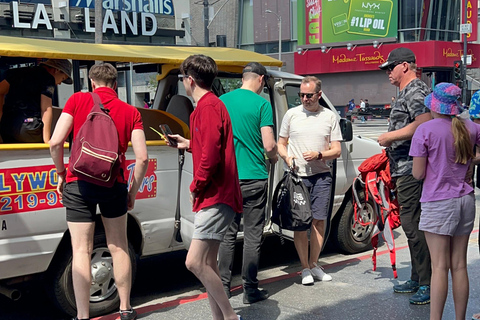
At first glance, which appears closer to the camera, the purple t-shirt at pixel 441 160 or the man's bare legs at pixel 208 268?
the man's bare legs at pixel 208 268

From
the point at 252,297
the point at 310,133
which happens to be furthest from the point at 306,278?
the point at 310,133

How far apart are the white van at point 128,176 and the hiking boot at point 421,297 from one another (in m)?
1.33

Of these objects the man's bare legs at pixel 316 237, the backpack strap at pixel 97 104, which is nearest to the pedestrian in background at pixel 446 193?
the man's bare legs at pixel 316 237

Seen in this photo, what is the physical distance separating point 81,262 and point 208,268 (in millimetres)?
933

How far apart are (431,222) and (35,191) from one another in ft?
9.26

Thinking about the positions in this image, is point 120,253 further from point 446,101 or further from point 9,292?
point 446,101

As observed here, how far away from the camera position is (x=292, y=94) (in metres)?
6.36

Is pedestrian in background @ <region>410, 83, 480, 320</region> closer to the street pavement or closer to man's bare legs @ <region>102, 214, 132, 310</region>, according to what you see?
the street pavement

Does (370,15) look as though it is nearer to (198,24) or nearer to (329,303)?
(198,24)

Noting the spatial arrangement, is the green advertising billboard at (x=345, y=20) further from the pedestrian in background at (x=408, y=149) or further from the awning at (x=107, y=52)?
the pedestrian in background at (x=408, y=149)

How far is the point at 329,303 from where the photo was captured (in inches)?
206

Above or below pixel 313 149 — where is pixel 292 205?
below

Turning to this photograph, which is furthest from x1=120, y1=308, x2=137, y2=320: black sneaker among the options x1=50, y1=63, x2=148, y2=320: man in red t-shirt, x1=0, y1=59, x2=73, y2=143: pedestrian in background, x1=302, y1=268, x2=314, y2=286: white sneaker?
x1=302, y1=268, x2=314, y2=286: white sneaker

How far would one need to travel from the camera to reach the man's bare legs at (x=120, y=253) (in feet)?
14.7
